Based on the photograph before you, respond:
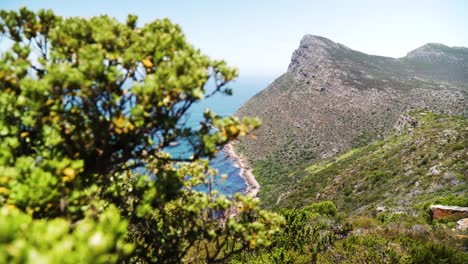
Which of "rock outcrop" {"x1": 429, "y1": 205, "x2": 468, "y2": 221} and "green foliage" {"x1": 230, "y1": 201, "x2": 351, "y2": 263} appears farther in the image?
"rock outcrop" {"x1": 429, "y1": 205, "x2": 468, "y2": 221}

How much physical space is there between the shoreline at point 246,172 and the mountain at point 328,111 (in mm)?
2732

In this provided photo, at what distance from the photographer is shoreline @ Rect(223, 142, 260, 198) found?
4804 inches

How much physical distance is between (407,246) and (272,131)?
429 feet

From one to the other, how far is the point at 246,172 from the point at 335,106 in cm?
4478

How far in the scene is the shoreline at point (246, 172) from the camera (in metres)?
122

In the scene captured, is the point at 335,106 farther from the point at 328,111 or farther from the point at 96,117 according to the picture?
the point at 96,117

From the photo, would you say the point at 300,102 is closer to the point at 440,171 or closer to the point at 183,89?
the point at 440,171

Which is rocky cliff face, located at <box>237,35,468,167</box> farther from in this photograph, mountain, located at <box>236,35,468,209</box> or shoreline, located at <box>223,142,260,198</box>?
shoreline, located at <box>223,142,260,198</box>

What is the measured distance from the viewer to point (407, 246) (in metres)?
16.1

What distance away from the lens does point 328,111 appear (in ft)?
443

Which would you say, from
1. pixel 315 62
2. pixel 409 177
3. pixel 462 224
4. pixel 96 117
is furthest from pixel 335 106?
pixel 96 117

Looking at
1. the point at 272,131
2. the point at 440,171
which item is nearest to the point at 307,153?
the point at 272,131

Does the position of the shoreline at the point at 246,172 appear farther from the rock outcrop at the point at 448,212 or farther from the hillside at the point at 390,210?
the rock outcrop at the point at 448,212

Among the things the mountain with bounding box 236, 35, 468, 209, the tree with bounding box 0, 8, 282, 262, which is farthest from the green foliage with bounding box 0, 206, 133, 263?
the mountain with bounding box 236, 35, 468, 209
